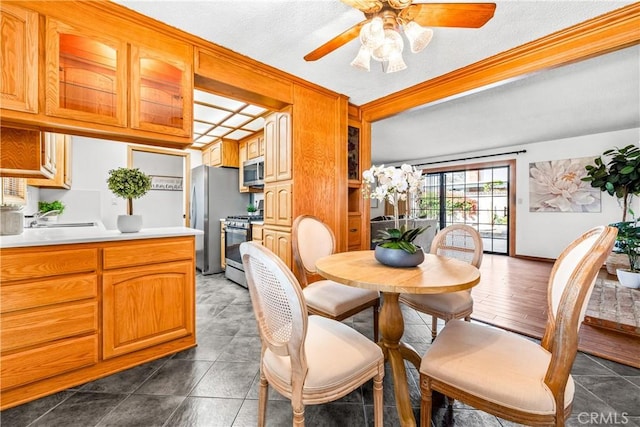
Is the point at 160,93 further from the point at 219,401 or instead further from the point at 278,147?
the point at 219,401

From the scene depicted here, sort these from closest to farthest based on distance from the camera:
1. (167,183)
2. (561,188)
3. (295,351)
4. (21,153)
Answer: (295,351) → (21,153) → (561,188) → (167,183)

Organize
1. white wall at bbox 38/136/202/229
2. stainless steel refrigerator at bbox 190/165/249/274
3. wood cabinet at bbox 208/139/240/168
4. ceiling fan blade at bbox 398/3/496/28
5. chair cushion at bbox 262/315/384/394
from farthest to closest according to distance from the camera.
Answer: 1. wood cabinet at bbox 208/139/240/168
2. stainless steel refrigerator at bbox 190/165/249/274
3. white wall at bbox 38/136/202/229
4. ceiling fan blade at bbox 398/3/496/28
5. chair cushion at bbox 262/315/384/394

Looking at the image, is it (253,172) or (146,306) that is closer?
(146,306)

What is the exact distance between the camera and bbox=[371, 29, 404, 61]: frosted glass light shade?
136 cm

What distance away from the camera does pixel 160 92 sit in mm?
1919

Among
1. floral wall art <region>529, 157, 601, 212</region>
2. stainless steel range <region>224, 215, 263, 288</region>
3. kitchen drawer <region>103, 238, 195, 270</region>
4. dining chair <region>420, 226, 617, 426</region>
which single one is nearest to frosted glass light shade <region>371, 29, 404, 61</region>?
dining chair <region>420, 226, 617, 426</region>

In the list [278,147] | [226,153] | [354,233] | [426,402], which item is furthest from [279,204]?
[226,153]

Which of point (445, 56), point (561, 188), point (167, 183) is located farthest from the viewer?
point (167, 183)

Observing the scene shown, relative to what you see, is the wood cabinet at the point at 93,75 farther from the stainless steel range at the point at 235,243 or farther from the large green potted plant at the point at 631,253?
the large green potted plant at the point at 631,253

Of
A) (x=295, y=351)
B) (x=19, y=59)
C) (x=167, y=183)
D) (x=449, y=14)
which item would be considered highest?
(x=449, y=14)

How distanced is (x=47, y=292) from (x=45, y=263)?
0.17 metres

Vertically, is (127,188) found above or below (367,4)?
below

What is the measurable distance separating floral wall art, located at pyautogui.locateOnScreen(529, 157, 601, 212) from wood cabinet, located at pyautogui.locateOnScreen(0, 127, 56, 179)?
24.1 ft

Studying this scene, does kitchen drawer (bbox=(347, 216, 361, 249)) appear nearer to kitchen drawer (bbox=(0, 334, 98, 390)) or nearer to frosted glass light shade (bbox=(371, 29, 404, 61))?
frosted glass light shade (bbox=(371, 29, 404, 61))
